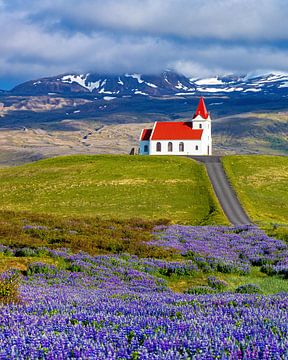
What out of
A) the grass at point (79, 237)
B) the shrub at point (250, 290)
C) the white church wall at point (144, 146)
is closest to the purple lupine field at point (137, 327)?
the shrub at point (250, 290)

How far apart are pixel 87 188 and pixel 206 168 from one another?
26.6m

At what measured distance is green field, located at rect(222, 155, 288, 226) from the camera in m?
68.6

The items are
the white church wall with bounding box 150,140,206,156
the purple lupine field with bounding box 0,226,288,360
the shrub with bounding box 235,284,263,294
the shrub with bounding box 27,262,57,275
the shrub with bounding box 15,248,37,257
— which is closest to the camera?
the purple lupine field with bounding box 0,226,288,360

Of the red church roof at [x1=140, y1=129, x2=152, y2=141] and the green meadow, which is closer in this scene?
the green meadow

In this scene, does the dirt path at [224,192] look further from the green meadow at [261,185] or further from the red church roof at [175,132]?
the red church roof at [175,132]

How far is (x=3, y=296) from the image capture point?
12305 mm

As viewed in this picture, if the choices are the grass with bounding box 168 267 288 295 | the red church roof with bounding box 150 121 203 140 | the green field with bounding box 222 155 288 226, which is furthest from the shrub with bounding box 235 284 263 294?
the red church roof with bounding box 150 121 203 140

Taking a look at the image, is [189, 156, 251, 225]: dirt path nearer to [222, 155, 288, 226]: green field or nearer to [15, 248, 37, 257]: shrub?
[222, 155, 288, 226]: green field

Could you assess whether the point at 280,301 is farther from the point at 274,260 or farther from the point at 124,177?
the point at 124,177

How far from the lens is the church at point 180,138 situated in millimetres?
132125

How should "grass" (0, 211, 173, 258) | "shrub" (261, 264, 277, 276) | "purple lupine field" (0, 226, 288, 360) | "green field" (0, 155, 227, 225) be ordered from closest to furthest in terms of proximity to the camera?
"purple lupine field" (0, 226, 288, 360)
"shrub" (261, 264, 277, 276)
"grass" (0, 211, 173, 258)
"green field" (0, 155, 227, 225)

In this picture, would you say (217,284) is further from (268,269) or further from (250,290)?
(268,269)

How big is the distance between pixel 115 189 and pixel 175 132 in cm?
5403

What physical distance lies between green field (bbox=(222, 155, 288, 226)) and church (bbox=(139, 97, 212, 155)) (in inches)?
851
